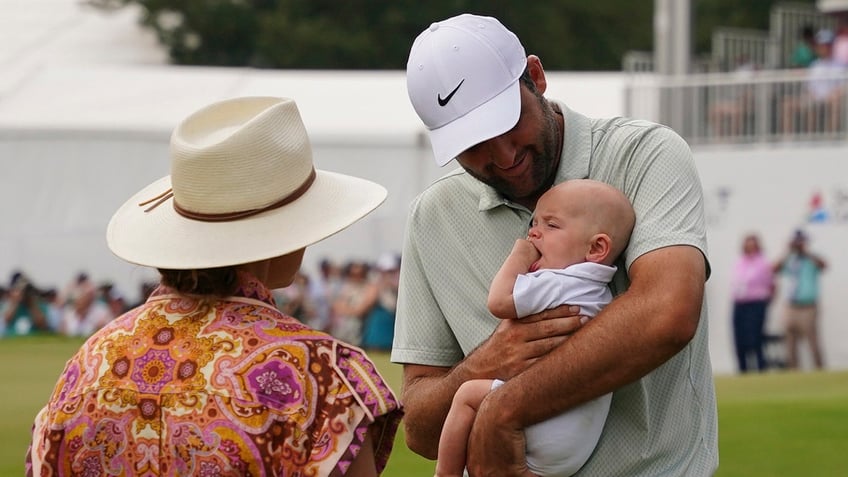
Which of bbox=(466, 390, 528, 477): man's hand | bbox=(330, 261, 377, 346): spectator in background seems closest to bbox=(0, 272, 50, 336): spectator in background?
bbox=(330, 261, 377, 346): spectator in background

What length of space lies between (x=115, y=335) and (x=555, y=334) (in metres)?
0.94

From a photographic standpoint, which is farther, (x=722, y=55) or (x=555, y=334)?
(x=722, y=55)

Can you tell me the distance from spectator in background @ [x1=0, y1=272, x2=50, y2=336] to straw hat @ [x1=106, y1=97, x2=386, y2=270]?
2095 centimetres

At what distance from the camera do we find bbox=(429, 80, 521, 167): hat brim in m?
3.44

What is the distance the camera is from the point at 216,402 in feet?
10.3

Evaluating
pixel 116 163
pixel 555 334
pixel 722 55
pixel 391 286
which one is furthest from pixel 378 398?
pixel 722 55

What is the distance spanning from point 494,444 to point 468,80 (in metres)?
0.81

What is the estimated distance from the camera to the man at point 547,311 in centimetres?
330

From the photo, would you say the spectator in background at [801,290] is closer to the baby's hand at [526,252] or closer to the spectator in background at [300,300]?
the spectator in background at [300,300]

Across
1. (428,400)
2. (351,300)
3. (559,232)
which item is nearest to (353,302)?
(351,300)

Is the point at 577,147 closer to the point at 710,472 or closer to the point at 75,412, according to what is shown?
the point at 710,472

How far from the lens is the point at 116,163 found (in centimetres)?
2305

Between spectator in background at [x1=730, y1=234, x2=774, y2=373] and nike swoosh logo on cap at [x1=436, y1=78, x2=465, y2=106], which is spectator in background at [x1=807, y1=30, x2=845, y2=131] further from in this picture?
nike swoosh logo on cap at [x1=436, y1=78, x2=465, y2=106]

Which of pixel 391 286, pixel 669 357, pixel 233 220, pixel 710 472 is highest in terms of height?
pixel 233 220
